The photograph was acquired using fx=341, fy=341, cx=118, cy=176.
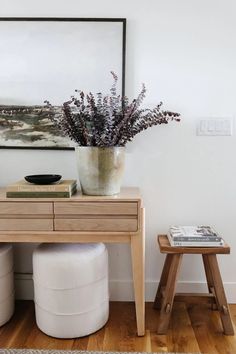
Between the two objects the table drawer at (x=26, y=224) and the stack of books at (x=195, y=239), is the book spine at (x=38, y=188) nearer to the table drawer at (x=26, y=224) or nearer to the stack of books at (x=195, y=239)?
the table drawer at (x=26, y=224)

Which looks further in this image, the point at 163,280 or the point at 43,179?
the point at 163,280

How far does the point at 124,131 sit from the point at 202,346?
1211mm

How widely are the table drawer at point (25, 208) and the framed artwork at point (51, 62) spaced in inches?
23.9

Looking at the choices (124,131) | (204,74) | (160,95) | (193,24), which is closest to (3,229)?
(124,131)

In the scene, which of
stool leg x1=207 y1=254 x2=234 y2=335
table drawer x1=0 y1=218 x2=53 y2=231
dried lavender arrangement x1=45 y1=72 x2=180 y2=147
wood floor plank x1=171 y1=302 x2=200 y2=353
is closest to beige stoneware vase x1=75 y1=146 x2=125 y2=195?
dried lavender arrangement x1=45 y1=72 x2=180 y2=147

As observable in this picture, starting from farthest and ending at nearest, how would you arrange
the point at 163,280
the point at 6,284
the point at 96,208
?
the point at 163,280 → the point at 6,284 → the point at 96,208

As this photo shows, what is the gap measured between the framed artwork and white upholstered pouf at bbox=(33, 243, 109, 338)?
2.72 feet

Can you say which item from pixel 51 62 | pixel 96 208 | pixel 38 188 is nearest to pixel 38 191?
pixel 38 188

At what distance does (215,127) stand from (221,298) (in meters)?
1.03

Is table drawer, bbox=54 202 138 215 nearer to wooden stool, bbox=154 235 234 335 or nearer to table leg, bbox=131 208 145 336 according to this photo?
table leg, bbox=131 208 145 336

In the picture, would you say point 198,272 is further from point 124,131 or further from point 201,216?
point 124,131

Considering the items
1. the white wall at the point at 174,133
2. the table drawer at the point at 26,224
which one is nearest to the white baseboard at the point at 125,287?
the white wall at the point at 174,133

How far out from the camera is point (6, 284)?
6.52 feet

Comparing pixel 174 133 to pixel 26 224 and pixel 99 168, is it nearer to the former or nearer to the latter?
pixel 99 168
